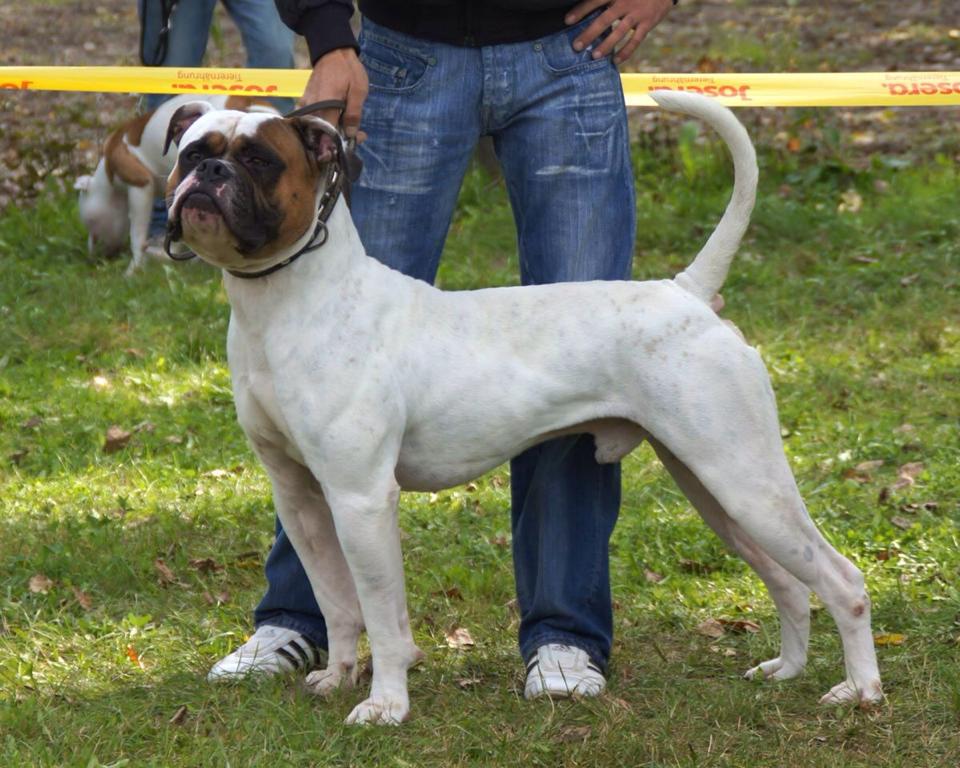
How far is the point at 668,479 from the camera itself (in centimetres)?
571

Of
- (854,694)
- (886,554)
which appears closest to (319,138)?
(854,694)

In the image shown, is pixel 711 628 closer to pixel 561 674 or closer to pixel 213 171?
pixel 561 674

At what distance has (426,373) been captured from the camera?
359 cm

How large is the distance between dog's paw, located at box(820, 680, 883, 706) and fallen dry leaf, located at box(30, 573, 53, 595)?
2499 millimetres

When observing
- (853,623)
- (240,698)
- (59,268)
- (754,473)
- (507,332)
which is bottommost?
(59,268)

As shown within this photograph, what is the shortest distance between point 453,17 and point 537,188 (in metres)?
0.51

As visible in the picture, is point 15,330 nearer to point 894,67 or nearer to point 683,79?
point 683,79

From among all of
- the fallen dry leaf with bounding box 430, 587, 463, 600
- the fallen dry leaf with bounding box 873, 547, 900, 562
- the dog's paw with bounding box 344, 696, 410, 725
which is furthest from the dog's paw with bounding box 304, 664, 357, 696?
the fallen dry leaf with bounding box 873, 547, 900, 562

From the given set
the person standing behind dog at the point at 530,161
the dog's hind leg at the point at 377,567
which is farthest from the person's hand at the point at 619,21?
the dog's hind leg at the point at 377,567

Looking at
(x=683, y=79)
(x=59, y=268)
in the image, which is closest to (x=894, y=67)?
(x=683, y=79)

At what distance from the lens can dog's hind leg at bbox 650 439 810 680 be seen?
4.00 m

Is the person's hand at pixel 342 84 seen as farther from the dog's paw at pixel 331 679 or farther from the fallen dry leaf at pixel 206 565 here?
the fallen dry leaf at pixel 206 565

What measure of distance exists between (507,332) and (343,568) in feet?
2.68

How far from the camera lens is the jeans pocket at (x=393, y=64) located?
3910mm
